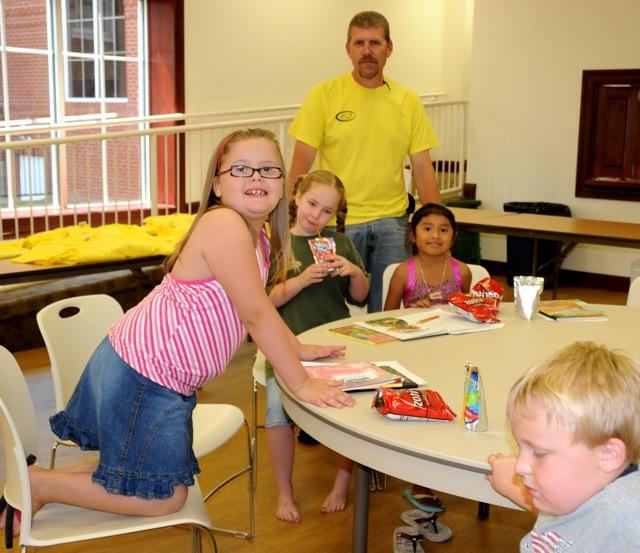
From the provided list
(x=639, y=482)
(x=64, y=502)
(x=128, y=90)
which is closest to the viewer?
(x=639, y=482)

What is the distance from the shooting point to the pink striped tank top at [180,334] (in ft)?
6.92

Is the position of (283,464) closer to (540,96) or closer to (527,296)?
(527,296)

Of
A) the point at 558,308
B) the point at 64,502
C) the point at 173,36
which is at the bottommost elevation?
the point at 64,502

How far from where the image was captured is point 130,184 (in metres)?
7.68

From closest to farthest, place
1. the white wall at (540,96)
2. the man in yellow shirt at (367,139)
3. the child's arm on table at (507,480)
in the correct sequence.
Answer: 1. the child's arm on table at (507,480)
2. the man in yellow shirt at (367,139)
3. the white wall at (540,96)

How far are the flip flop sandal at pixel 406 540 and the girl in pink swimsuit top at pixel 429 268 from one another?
90 centimetres

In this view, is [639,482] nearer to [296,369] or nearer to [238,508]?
[296,369]

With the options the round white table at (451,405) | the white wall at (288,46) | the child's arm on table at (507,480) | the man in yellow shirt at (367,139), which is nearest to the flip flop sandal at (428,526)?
the round white table at (451,405)

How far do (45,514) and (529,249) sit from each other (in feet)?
19.0

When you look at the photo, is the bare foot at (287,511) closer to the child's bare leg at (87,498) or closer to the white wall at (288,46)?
the child's bare leg at (87,498)

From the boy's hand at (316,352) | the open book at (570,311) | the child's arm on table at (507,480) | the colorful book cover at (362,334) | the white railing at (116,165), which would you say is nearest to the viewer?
the child's arm on table at (507,480)

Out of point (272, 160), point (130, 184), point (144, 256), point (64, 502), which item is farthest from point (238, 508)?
point (130, 184)

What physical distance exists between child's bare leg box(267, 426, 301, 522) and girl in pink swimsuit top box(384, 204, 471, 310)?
2.25 ft

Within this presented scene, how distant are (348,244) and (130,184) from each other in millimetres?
4751
